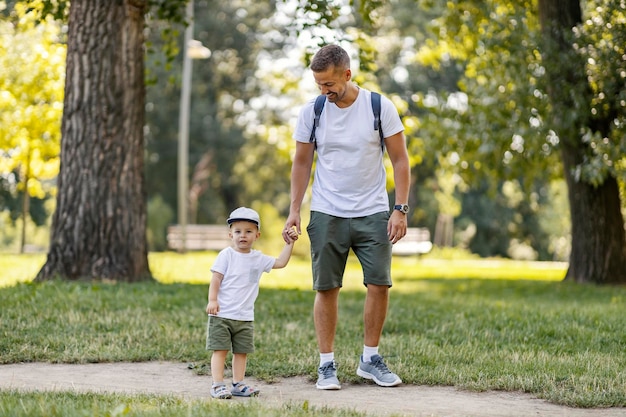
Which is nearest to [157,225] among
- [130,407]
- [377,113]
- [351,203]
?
[351,203]

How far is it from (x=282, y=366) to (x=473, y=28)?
11.8 m

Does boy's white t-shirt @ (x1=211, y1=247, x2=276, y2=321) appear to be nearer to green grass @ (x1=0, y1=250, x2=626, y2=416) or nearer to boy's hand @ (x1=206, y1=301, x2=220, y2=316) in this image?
boy's hand @ (x1=206, y1=301, x2=220, y2=316)

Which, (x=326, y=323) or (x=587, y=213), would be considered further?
(x=587, y=213)

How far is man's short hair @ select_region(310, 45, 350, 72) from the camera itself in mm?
5445

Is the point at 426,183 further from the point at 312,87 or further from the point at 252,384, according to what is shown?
the point at 252,384

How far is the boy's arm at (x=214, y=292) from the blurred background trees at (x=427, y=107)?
244 inches

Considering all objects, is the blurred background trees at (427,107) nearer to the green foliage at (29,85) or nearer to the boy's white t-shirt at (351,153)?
the green foliage at (29,85)

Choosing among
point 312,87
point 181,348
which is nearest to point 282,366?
point 181,348

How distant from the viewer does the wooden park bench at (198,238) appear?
88.2 ft

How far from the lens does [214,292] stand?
5.36 metres

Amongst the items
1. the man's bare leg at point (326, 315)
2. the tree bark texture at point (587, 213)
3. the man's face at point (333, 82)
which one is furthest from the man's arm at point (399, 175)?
the tree bark texture at point (587, 213)

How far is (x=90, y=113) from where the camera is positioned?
34.2ft

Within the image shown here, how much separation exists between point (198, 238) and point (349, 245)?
22.6 m

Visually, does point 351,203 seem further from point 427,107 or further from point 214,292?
point 427,107
